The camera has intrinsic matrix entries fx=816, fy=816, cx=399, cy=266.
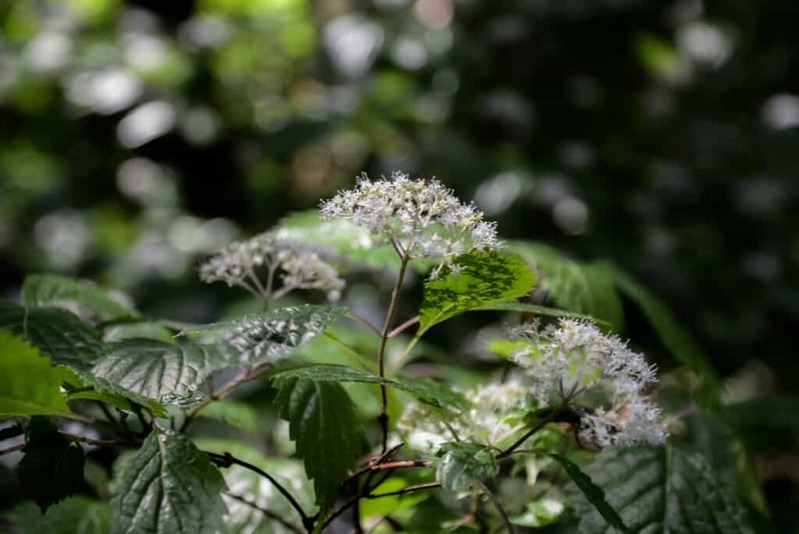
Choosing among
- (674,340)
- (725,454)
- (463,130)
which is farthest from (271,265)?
(463,130)

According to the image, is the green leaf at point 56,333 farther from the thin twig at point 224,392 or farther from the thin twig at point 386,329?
the thin twig at point 386,329

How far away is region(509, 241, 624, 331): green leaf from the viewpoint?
0.95 metres

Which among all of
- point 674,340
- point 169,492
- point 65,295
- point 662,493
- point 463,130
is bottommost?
point 169,492

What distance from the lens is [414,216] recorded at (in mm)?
631

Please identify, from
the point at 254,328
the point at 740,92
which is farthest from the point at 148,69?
the point at 254,328

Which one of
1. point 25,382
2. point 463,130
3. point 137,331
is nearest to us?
point 25,382

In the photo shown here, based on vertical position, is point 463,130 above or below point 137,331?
above

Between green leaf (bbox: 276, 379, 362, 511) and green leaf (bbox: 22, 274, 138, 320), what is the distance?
0.94 feet

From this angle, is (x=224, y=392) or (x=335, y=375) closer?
(x=335, y=375)

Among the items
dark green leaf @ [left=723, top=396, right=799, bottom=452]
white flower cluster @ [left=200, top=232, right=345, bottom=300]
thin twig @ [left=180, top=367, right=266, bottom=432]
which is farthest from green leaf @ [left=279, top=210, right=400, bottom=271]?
dark green leaf @ [left=723, top=396, right=799, bottom=452]

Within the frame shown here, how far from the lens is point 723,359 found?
2.38 metres

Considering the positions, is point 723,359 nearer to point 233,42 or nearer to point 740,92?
point 740,92

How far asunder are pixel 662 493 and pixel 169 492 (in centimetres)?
44

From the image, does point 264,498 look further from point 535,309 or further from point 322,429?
point 535,309
